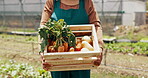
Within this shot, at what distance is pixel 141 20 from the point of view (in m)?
12.6

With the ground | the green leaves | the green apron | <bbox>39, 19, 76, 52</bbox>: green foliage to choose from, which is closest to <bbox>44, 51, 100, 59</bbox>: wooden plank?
<bbox>39, 19, 76, 52</bbox>: green foliage

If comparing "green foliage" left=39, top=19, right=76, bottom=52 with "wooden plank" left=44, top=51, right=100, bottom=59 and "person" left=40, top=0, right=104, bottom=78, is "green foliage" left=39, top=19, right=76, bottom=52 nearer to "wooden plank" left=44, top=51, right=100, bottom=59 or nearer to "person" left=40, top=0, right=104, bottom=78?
"wooden plank" left=44, top=51, right=100, bottom=59

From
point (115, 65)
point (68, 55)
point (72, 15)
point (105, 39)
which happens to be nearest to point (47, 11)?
point (72, 15)

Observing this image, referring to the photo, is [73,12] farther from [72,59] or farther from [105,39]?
[105,39]

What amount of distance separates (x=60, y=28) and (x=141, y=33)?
954 centimetres

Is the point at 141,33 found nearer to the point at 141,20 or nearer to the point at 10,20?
the point at 141,20

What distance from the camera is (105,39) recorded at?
9398 millimetres

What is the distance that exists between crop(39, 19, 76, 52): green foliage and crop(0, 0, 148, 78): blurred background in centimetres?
244

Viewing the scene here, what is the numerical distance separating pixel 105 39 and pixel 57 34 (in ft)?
25.5

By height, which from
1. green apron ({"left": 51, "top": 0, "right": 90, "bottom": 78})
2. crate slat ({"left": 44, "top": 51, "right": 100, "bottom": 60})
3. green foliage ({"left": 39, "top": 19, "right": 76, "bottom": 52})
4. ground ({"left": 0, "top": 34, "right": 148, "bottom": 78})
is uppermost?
green apron ({"left": 51, "top": 0, "right": 90, "bottom": 78})

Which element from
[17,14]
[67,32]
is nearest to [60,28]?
[67,32]

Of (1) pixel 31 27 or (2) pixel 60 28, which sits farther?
(1) pixel 31 27

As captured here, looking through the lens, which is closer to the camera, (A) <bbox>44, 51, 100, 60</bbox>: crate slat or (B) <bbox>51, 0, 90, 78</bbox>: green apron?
(A) <bbox>44, 51, 100, 60</bbox>: crate slat

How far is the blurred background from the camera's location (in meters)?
4.71
